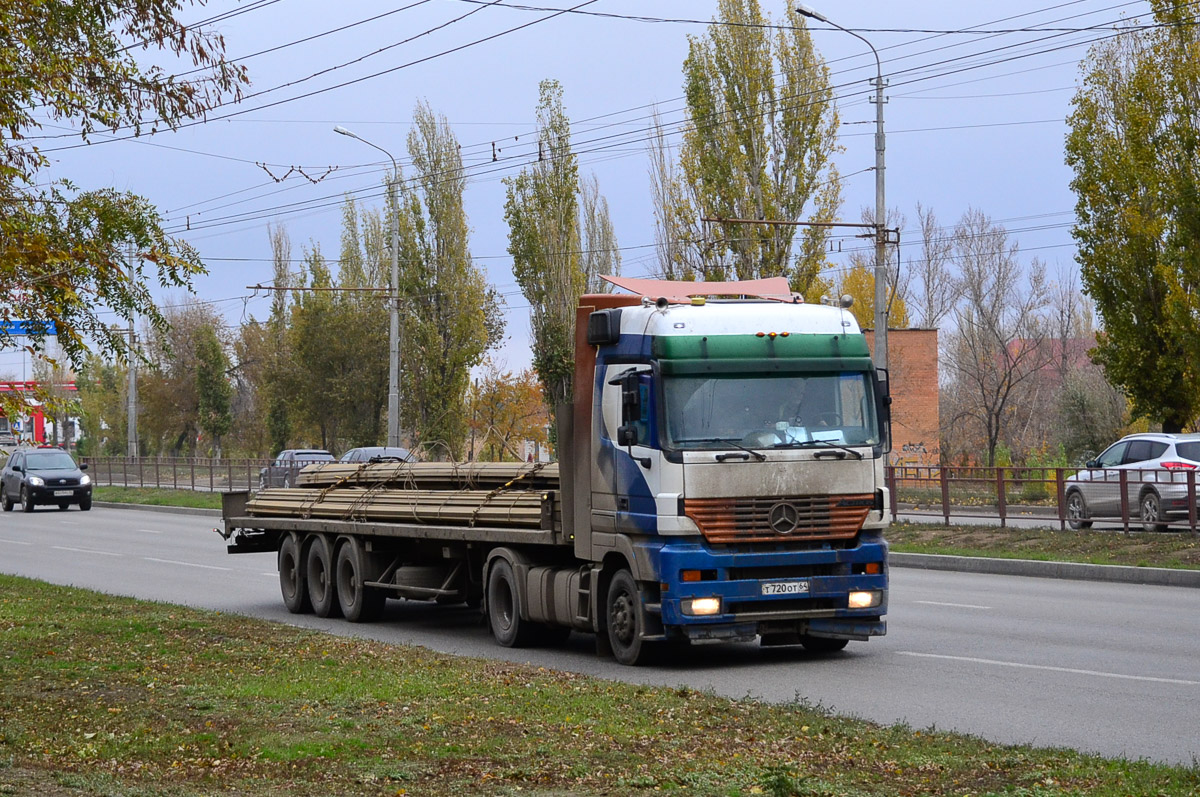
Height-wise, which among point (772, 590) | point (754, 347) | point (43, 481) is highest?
point (754, 347)

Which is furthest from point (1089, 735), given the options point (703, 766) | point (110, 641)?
point (110, 641)

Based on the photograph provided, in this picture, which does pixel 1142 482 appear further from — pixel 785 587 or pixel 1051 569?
pixel 785 587

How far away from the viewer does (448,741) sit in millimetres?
7824

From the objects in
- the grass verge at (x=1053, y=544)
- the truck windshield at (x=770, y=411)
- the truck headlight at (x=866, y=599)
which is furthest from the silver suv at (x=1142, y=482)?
the truck windshield at (x=770, y=411)

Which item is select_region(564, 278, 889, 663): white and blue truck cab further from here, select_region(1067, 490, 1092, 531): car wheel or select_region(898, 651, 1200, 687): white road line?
select_region(1067, 490, 1092, 531): car wheel

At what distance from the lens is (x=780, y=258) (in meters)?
43.0

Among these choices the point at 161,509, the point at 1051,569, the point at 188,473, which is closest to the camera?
the point at 1051,569

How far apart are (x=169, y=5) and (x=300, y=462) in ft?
104

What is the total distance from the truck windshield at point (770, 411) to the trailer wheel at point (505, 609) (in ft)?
8.92

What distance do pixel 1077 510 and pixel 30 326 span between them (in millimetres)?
19371

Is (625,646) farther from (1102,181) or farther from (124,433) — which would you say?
(124,433)

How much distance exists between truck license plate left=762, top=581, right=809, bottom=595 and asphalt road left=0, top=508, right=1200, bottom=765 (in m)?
0.63

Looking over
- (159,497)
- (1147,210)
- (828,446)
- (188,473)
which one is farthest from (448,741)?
(188,473)

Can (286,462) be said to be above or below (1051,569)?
above
